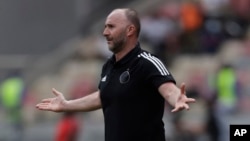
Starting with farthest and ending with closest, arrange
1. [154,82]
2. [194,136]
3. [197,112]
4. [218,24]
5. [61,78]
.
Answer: [61,78] < [218,24] < [197,112] < [194,136] < [154,82]

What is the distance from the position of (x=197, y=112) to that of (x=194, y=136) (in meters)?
1.72

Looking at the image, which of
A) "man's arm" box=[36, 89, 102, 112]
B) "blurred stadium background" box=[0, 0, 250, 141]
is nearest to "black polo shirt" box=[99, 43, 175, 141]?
"man's arm" box=[36, 89, 102, 112]

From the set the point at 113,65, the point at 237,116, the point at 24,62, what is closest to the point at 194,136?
the point at 237,116

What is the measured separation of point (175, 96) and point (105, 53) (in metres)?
16.4

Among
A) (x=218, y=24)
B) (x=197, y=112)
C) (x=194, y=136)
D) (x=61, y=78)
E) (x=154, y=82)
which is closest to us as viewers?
(x=154, y=82)

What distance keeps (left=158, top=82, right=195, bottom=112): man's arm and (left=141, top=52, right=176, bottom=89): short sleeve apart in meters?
0.05

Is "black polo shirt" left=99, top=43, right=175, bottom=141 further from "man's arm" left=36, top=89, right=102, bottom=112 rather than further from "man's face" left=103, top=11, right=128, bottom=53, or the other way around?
"man's arm" left=36, top=89, right=102, bottom=112

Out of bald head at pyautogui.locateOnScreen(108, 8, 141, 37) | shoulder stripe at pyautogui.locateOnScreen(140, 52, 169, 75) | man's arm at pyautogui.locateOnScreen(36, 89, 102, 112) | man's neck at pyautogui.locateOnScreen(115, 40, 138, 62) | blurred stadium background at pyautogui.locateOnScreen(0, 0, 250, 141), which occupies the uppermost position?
blurred stadium background at pyautogui.locateOnScreen(0, 0, 250, 141)

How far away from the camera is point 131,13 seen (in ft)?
31.1

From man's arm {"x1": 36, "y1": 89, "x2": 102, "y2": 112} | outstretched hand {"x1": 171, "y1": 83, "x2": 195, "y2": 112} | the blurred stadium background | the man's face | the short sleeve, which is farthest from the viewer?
the blurred stadium background

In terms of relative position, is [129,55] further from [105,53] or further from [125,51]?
[105,53]

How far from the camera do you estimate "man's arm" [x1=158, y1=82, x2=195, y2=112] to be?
8711 millimetres

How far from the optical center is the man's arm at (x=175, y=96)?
8.71 m

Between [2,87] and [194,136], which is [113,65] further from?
[2,87]
